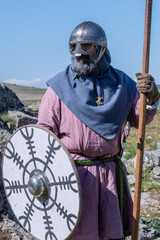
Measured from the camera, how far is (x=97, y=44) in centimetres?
277

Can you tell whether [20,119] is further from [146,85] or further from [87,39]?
[146,85]

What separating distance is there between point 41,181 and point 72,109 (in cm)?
Answer: 53

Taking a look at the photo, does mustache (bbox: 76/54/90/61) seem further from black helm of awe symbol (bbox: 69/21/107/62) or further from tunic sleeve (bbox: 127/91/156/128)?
tunic sleeve (bbox: 127/91/156/128)

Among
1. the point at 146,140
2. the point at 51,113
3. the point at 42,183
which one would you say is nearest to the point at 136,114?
the point at 51,113

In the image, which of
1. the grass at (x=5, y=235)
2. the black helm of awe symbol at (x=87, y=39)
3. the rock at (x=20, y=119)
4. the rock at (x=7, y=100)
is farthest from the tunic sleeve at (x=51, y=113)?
the rock at (x=7, y=100)

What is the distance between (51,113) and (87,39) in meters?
0.58

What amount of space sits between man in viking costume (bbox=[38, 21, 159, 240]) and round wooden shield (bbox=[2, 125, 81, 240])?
0.14 meters

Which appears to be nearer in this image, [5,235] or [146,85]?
[146,85]

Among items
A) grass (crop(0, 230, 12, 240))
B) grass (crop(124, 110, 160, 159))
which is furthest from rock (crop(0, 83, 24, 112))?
grass (crop(124, 110, 160, 159))

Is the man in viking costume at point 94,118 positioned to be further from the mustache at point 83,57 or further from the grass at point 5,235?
the grass at point 5,235

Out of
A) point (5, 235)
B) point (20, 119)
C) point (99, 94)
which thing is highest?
point (99, 94)

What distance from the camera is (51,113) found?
2.73 meters

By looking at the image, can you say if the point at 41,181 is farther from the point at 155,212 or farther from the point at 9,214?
the point at 155,212

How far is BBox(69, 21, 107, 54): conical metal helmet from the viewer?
2.75m
